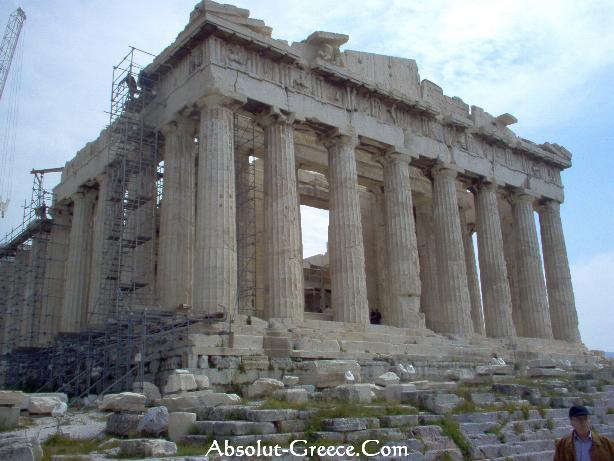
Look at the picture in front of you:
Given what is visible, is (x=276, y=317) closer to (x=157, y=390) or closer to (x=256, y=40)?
(x=157, y=390)

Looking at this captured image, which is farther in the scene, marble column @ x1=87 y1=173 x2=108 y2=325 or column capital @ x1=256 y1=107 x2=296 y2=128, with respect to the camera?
marble column @ x1=87 y1=173 x2=108 y2=325

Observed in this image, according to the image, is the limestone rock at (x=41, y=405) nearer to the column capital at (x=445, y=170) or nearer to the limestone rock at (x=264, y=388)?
the limestone rock at (x=264, y=388)

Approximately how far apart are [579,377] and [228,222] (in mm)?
10351

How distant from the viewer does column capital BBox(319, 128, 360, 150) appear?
23.4 m

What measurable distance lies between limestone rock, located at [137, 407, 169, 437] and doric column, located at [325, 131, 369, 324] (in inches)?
491

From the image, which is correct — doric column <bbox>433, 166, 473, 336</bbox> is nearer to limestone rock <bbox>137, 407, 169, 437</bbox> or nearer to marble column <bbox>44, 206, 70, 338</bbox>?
marble column <bbox>44, 206, 70, 338</bbox>

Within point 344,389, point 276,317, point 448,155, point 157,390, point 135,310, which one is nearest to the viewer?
point 344,389

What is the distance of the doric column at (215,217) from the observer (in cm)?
1850

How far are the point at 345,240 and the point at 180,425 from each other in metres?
13.8

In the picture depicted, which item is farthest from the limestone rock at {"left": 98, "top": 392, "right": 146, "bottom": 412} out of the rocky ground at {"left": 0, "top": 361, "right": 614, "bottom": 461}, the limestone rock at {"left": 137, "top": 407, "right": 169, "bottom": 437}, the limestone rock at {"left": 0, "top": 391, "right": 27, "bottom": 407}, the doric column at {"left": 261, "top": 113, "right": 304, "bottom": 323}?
the doric column at {"left": 261, "top": 113, "right": 304, "bottom": 323}

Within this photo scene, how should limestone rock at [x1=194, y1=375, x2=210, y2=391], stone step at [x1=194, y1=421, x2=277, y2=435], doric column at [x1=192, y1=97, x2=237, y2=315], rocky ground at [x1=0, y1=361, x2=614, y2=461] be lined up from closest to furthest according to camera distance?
rocky ground at [x1=0, y1=361, x2=614, y2=461] < stone step at [x1=194, y1=421, x2=277, y2=435] < limestone rock at [x1=194, y1=375, x2=210, y2=391] < doric column at [x1=192, y1=97, x2=237, y2=315]

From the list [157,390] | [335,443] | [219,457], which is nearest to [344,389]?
[335,443]

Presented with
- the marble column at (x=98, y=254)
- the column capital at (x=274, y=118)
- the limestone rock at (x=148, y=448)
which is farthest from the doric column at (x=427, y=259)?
the limestone rock at (x=148, y=448)

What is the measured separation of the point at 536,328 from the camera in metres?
29.1
